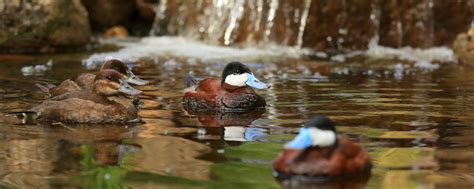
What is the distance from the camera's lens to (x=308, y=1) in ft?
57.4

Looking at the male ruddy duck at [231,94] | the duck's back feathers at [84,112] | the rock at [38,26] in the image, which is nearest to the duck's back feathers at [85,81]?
the duck's back feathers at [84,112]

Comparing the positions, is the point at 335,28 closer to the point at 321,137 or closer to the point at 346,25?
the point at 346,25

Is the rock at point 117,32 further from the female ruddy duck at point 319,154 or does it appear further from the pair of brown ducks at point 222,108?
the female ruddy duck at point 319,154

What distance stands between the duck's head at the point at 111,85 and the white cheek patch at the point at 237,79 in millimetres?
1113

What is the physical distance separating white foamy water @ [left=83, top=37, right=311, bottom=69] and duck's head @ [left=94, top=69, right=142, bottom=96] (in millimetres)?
6008

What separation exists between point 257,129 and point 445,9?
1060 centimetres

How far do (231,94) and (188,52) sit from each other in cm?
745

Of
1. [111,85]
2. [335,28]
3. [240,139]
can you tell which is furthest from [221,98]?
[335,28]

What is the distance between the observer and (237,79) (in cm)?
879

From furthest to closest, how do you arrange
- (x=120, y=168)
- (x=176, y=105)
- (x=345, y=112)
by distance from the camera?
1. (x=176, y=105)
2. (x=345, y=112)
3. (x=120, y=168)

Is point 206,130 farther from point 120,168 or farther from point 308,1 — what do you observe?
point 308,1

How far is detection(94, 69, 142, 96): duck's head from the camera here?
314 inches

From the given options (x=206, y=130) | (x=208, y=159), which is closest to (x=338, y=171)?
(x=208, y=159)

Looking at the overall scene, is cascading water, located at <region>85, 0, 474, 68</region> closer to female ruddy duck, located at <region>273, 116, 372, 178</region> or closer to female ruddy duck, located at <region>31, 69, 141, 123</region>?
female ruddy duck, located at <region>31, 69, 141, 123</region>
